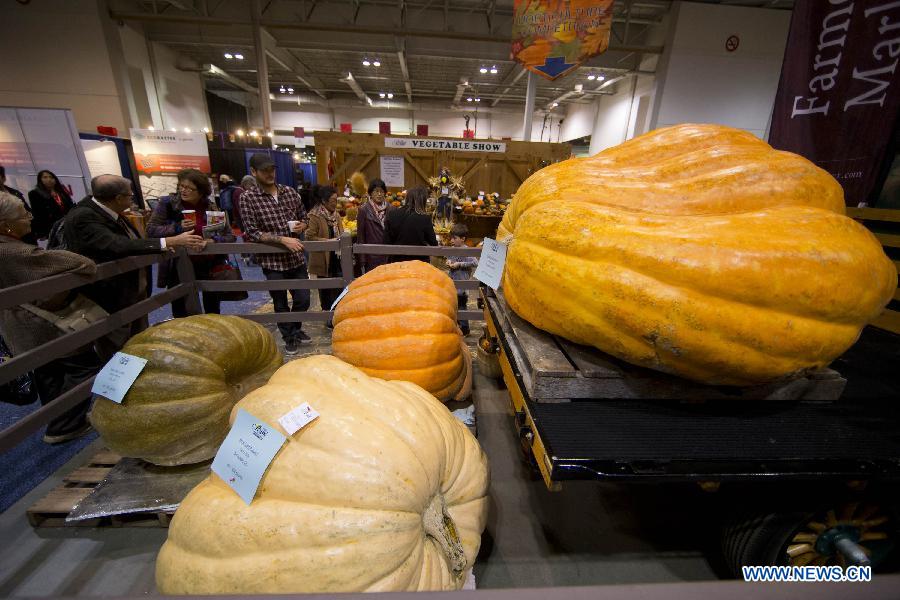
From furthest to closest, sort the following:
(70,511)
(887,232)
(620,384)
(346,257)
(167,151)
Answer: (167,151), (346,257), (887,232), (70,511), (620,384)

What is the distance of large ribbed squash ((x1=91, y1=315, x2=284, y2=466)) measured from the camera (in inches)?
60.6

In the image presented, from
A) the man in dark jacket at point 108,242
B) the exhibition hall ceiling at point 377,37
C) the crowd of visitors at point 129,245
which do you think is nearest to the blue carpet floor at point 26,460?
the crowd of visitors at point 129,245

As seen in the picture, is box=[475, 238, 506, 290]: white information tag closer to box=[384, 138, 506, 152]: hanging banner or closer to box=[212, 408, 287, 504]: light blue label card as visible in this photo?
box=[212, 408, 287, 504]: light blue label card

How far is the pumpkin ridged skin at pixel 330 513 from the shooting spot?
34.8 inches

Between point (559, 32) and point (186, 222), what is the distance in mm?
7881

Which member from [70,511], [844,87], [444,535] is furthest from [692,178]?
[70,511]

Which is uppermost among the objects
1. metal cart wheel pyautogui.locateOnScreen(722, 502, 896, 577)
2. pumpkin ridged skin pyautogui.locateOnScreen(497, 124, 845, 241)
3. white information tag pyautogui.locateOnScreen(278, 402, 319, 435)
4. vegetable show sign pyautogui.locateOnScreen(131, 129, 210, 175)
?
vegetable show sign pyautogui.locateOnScreen(131, 129, 210, 175)

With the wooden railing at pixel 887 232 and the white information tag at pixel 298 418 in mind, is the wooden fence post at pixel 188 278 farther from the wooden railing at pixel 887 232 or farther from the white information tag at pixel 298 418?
the wooden railing at pixel 887 232

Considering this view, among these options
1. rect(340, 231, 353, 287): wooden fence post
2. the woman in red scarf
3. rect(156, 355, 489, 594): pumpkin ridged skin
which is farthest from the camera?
the woman in red scarf

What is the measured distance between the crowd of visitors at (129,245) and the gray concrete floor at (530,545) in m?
1.10

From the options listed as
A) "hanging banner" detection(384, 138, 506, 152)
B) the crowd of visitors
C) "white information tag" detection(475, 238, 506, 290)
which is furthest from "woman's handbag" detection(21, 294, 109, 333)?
"hanging banner" detection(384, 138, 506, 152)

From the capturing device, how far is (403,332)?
1.73 m

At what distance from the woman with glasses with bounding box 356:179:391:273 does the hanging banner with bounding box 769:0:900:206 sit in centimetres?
403

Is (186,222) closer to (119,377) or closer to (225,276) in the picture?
(225,276)
